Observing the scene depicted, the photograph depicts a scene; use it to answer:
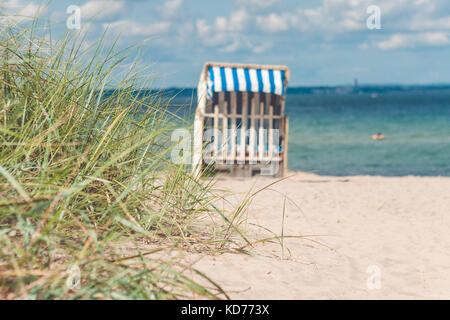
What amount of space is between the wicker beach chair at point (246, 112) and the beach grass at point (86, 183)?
510cm

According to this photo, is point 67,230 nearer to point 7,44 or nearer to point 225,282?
point 225,282

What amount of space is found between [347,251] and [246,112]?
530 cm

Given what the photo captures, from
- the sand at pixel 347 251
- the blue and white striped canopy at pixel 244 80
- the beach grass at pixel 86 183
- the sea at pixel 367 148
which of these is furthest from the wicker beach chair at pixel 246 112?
Answer: the beach grass at pixel 86 183

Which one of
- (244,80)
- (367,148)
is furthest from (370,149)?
(244,80)

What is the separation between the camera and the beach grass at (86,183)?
6.29ft

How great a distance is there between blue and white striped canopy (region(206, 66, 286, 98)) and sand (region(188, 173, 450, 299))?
214cm

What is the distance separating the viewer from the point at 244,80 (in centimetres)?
838

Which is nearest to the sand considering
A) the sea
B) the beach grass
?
the beach grass

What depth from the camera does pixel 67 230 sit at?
2.41m

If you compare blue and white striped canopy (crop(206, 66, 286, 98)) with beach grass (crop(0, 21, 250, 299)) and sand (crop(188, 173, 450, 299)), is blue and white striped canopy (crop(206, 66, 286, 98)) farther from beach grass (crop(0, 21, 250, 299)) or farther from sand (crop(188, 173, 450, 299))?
beach grass (crop(0, 21, 250, 299))

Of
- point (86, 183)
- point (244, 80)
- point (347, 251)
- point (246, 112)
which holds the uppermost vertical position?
point (244, 80)

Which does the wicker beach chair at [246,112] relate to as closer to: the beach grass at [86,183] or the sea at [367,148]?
the sea at [367,148]

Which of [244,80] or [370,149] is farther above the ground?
[244,80]

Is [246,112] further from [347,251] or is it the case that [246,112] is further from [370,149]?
[370,149]
